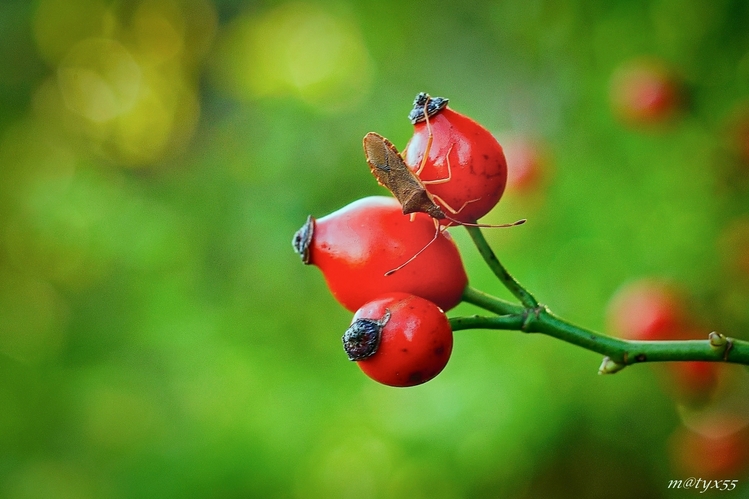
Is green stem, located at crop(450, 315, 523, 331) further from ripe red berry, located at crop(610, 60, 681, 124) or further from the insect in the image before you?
ripe red berry, located at crop(610, 60, 681, 124)

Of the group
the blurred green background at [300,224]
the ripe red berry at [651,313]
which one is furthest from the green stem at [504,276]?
the blurred green background at [300,224]

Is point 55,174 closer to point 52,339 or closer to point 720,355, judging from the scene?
point 52,339

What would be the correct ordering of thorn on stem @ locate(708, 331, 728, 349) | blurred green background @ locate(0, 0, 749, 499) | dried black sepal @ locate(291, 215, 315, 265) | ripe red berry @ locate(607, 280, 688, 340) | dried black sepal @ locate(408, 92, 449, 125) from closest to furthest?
thorn on stem @ locate(708, 331, 728, 349) → dried black sepal @ locate(408, 92, 449, 125) → dried black sepal @ locate(291, 215, 315, 265) → ripe red berry @ locate(607, 280, 688, 340) → blurred green background @ locate(0, 0, 749, 499)

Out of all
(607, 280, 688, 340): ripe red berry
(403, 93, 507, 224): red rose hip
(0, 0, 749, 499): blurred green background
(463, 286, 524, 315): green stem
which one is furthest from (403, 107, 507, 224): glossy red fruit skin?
(0, 0, 749, 499): blurred green background

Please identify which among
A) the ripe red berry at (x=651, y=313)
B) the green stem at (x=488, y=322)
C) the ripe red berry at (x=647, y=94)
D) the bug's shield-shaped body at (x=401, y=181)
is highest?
the ripe red berry at (x=647, y=94)

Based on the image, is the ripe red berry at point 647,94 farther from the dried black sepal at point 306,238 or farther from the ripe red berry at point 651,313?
the dried black sepal at point 306,238

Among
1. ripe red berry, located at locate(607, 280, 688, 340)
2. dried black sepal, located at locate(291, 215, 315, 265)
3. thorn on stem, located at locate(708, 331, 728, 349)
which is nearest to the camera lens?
thorn on stem, located at locate(708, 331, 728, 349)

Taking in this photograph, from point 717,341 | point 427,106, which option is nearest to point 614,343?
point 717,341
